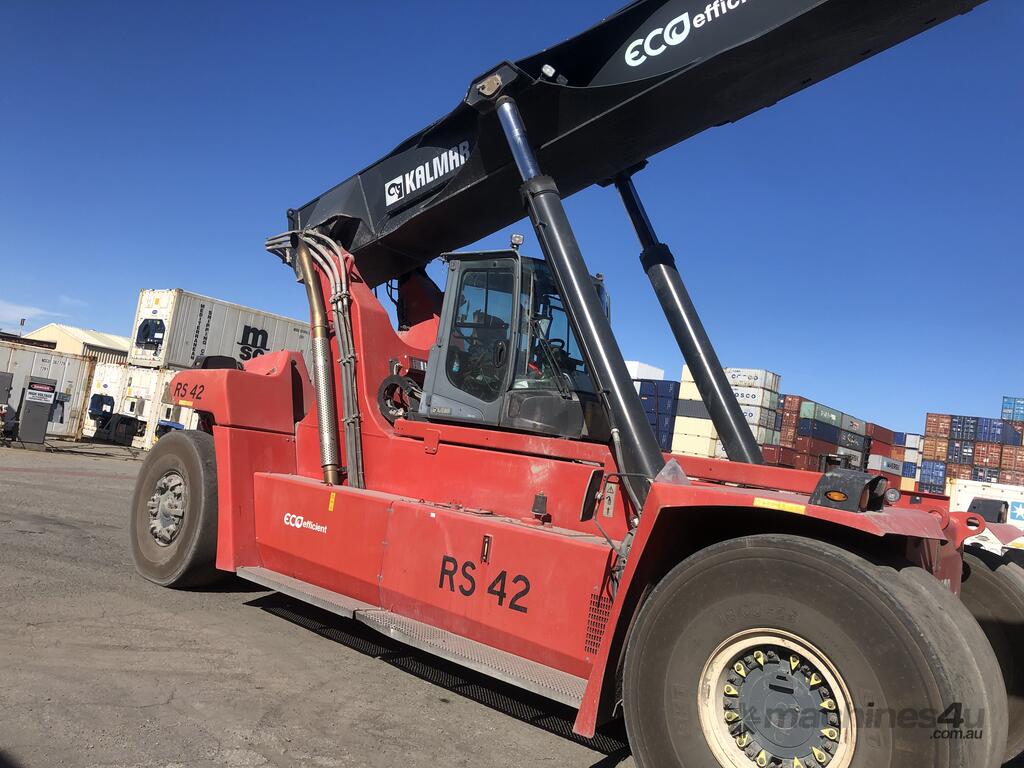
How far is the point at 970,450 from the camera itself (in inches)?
1188

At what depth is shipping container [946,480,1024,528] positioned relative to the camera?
1222cm

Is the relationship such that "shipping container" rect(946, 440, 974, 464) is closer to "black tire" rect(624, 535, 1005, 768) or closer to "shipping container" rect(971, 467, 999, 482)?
"shipping container" rect(971, 467, 999, 482)

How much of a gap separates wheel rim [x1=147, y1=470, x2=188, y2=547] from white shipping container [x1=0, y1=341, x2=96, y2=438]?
19.6 metres

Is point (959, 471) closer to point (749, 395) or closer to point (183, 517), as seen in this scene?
point (749, 395)

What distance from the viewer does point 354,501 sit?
5.11 m

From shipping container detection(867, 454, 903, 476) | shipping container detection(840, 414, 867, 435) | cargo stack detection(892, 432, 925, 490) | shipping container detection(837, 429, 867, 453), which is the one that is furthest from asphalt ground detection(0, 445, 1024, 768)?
Result: cargo stack detection(892, 432, 925, 490)

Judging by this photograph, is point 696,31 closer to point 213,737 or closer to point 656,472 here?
point 656,472

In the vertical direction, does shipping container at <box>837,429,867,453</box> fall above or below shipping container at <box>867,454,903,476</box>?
above

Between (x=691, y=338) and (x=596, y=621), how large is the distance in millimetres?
2315

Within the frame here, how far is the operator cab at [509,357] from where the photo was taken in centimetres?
468

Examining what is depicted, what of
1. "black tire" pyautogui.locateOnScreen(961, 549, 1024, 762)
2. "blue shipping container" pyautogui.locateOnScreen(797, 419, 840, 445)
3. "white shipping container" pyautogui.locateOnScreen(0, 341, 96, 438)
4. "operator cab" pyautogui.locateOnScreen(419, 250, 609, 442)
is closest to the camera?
"black tire" pyautogui.locateOnScreen(961, 549, 1024, 762)

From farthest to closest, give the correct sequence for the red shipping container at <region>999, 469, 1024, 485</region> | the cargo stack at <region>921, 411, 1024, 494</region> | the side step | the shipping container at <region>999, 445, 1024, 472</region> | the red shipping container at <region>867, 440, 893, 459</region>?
the red shipping container at <region>867, 440, 893, 459</region> < the cargo stack at <region>921, 411, 1024, 494</region> < the shipping container at <region>999, 445, 1024, 472</region> < the red shipping container at <region>999, 469, 1024, 485</region> < the side step

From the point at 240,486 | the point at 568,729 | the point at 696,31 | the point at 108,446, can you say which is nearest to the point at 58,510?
the point at 240,486

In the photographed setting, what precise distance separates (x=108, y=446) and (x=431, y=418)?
21.7 metres
